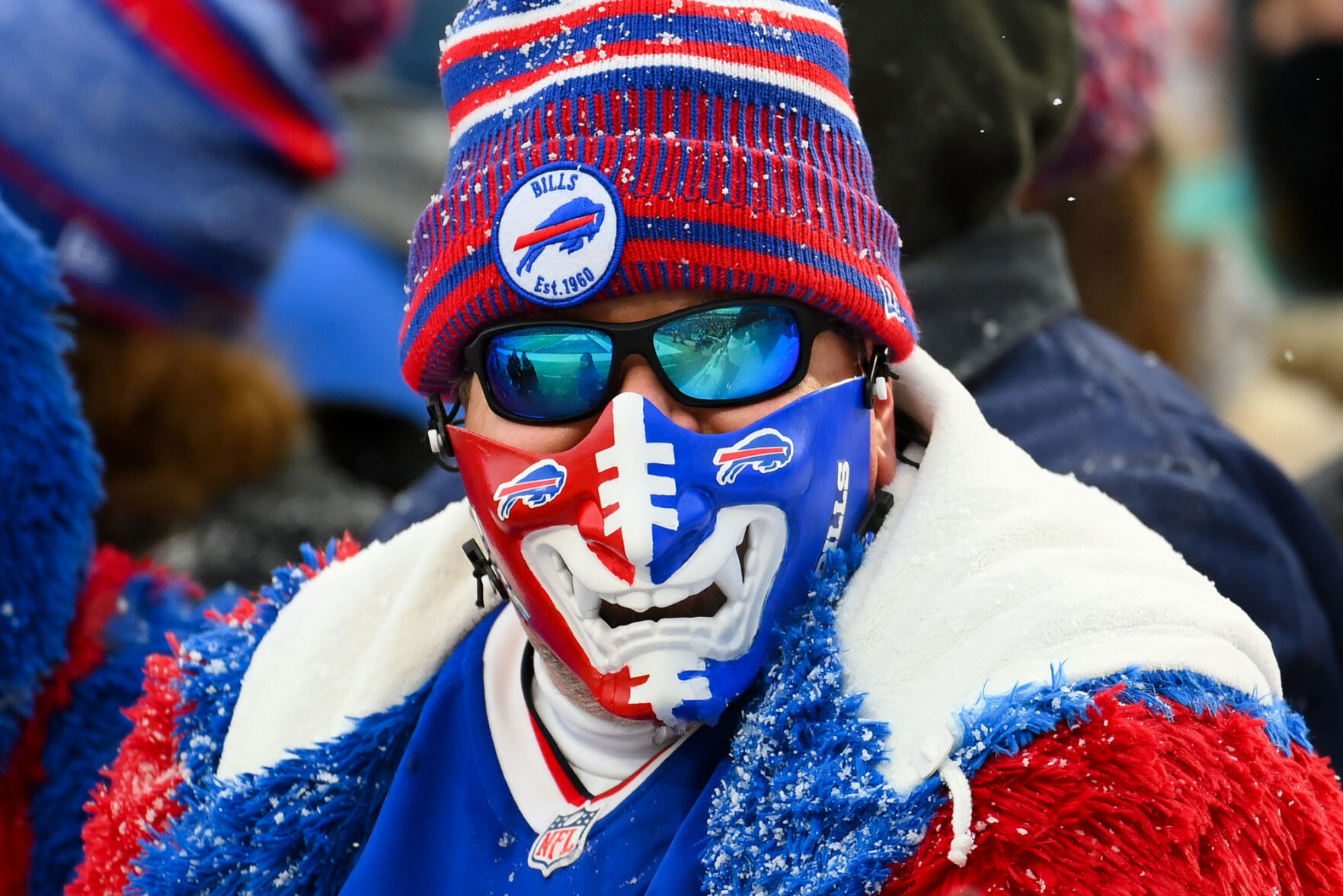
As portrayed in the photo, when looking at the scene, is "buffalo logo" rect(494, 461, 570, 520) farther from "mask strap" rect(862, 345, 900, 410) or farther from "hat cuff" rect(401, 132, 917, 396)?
"mask strap" rect(862, 345, 900, 410)

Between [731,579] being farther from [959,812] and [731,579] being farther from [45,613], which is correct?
[45,613]

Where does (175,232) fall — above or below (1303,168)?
above

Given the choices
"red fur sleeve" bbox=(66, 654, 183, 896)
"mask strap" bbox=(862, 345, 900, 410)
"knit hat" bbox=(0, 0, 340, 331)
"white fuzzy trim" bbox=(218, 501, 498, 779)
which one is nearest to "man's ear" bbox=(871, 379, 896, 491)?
"mask strap" bbox=(862, 345, 900, 410)

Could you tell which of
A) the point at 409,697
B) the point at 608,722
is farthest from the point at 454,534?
the point at 608,722

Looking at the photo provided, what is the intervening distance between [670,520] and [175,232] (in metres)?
2.47

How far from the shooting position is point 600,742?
6.03 ft

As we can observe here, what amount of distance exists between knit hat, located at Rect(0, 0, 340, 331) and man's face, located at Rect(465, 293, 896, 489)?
80.5 inches

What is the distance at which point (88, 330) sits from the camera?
11.6 feet

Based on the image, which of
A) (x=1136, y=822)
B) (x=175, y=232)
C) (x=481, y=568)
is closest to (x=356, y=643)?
(x=481, y=568)

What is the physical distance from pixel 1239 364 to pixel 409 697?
3.86 meters

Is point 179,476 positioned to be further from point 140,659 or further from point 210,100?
point 140,659

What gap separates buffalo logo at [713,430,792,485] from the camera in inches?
65.1

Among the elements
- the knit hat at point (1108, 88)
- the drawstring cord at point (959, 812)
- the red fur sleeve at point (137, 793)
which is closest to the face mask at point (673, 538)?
the drawstring cord at point (959, 812)

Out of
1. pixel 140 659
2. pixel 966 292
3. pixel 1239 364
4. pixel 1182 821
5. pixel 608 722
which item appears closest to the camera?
pixel 1182 821
